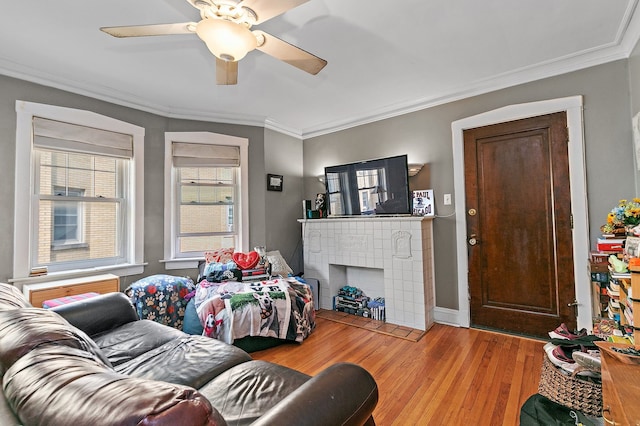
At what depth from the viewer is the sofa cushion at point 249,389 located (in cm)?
119

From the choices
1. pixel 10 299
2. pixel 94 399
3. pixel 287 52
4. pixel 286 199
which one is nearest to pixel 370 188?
pixel 286 199

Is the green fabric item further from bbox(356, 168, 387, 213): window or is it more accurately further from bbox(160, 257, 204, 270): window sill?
bbox(160, 257, 204, 270): window sill

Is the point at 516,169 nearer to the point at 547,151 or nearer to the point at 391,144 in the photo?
the point at 547,151

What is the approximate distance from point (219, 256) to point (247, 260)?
420 mm

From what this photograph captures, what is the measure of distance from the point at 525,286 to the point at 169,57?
3.83 m

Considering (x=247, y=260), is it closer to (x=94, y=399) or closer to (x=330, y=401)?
(x=330, y=401)

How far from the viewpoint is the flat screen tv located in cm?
323

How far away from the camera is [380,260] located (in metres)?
3.35

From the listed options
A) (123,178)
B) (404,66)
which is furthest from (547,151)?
(123,178)

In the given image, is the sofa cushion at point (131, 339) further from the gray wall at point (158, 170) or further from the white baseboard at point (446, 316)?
the white baseboard at point (446, 316)

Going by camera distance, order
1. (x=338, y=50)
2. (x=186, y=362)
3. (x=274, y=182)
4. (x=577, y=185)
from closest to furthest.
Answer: (x=186, y=362)
(x=338, y=50)
(x=577, y=185)
(x=274, y=182)

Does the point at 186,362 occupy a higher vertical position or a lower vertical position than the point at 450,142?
lower

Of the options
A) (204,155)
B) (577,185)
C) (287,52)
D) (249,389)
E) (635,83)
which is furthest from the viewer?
(204,155)

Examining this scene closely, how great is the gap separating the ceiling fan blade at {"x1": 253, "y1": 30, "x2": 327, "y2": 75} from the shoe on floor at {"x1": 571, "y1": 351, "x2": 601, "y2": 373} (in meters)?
2.12
